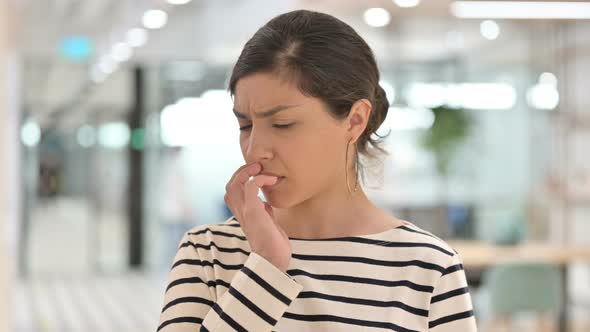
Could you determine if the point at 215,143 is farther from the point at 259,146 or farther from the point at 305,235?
the point at 259,146

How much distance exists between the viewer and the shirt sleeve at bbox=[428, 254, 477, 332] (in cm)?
134

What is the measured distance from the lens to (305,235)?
1426mm

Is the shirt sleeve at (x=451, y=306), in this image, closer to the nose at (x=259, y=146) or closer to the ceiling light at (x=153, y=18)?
the nose at (x=259, y=146)

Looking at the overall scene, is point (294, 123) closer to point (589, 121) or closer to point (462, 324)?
point (462, 324)

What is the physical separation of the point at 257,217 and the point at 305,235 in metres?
0.16

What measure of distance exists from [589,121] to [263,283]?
8489 millimetres

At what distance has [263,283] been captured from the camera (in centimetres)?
124

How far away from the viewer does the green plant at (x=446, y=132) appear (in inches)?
369

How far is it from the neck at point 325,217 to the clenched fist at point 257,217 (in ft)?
0.35

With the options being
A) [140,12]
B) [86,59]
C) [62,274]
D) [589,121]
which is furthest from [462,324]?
[62,274]

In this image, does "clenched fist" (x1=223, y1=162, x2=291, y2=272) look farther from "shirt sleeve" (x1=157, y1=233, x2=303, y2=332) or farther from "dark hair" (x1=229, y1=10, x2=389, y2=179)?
"dark hair" (x1=229, y1=10, x2=389, y2=179)

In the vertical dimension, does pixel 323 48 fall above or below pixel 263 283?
above

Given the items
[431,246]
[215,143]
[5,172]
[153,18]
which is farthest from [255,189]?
[215,143]

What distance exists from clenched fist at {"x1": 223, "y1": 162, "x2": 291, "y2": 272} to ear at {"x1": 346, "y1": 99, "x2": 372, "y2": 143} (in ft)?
0.56
